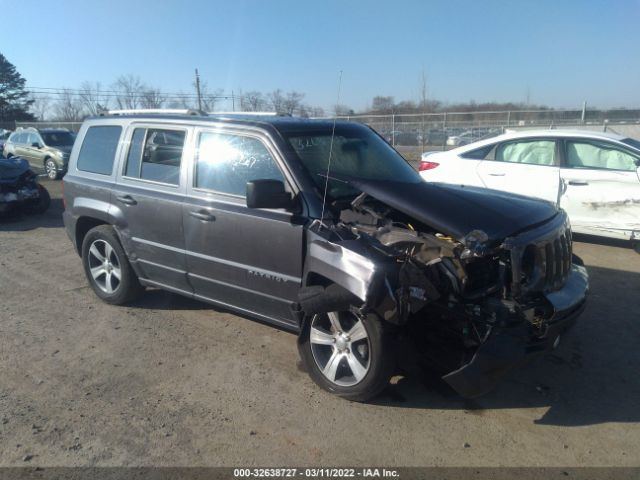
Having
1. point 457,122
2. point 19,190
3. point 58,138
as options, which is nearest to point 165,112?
point 19,190

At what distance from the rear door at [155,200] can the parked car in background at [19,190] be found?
674 cm

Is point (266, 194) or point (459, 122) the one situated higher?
point (459, 122)

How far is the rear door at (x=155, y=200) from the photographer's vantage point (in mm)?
4453

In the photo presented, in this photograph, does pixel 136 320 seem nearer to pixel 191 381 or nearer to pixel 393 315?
pixel 191 381

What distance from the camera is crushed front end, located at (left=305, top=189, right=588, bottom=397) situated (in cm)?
300

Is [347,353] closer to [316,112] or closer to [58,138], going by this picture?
[316,112]

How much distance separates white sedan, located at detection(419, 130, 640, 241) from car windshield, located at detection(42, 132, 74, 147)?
15.3 meters

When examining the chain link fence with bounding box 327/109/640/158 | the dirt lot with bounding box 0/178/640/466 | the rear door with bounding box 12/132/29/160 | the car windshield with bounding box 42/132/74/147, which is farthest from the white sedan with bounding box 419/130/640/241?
the rear door with bounding box 12/132/29/160

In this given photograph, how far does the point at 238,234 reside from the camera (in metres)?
4.00

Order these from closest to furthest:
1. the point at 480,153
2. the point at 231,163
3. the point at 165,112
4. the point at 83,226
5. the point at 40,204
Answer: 1. the point at 231,163
2. the point at 165,112
3. the point at 83,226
4. the point at 480,153
5. the point at 40,204

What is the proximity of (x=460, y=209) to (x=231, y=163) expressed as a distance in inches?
75.8

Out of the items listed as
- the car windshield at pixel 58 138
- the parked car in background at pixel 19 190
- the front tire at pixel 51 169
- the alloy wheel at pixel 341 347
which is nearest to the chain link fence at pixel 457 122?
the car windshield at pixel 58 138

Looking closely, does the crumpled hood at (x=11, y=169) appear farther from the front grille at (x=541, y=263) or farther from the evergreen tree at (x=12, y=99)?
the evergreen tree at (x=12, y=99)

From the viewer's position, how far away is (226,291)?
13.9 feet
